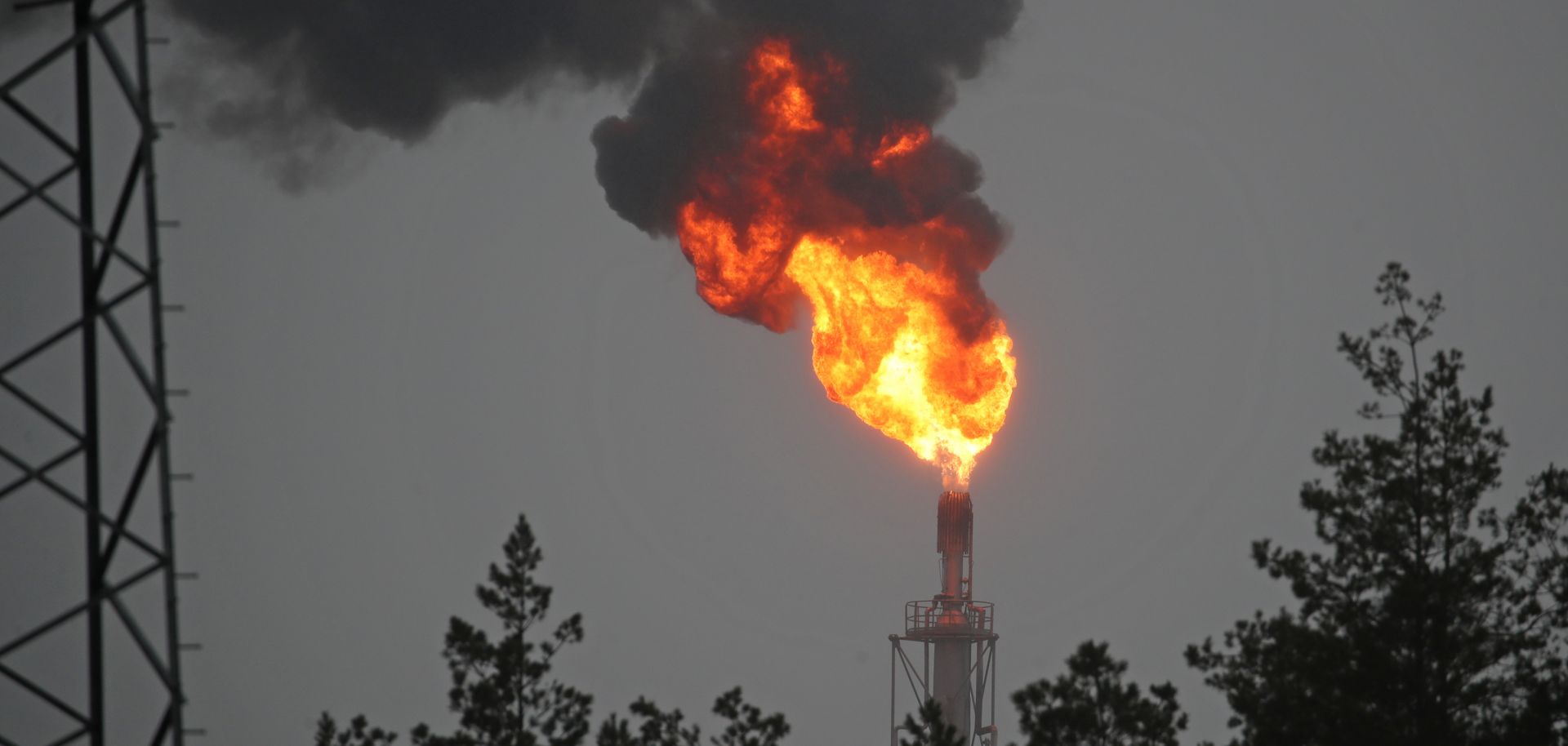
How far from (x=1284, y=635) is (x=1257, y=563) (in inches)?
72.5

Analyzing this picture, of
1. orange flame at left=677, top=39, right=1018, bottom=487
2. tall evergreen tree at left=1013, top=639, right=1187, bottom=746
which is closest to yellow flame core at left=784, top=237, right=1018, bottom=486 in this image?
orange flame at left=677, top=39, right=1018, bottom=487

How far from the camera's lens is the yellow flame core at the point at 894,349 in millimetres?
85125

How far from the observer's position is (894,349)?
85.9 meters

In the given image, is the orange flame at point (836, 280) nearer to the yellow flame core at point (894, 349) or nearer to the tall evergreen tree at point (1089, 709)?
the yellow flame core at point (894, 349)

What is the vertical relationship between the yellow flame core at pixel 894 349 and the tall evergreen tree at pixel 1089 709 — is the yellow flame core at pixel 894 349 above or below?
above

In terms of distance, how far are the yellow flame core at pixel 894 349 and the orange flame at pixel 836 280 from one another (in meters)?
0.04

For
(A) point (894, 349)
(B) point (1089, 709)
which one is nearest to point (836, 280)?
(A) point (894, 349)

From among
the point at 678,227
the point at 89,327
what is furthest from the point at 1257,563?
the point at 678,227

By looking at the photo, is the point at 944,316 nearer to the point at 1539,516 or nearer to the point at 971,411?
the point at 971,411

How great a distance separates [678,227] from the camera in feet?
277

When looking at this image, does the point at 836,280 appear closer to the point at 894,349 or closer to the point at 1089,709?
the point at 894,349

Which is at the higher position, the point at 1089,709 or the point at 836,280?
the point at 836,280

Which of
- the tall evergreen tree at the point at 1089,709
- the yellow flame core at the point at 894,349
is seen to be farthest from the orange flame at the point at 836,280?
the tall evergreen tree at the point at 1089,709

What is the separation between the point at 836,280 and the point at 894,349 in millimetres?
3354
